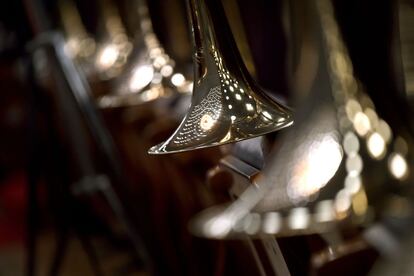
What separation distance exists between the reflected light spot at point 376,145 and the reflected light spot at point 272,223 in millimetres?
212

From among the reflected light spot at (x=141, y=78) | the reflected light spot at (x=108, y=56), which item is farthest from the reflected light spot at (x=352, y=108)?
the reflected light spot at (x=108, y=56)

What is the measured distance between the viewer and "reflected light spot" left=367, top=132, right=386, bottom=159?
1082 mm

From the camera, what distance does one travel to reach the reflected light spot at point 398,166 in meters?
1.06

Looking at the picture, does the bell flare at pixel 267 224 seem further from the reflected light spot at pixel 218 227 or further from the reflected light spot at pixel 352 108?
the reflected light spot at pixel 352 108

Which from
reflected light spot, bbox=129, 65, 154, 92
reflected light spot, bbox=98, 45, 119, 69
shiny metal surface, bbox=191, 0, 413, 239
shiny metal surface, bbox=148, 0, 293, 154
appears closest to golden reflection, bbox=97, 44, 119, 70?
reflected light spot, bbox=98, 45, 119, 69

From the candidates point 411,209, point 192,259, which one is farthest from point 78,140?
point 411,209

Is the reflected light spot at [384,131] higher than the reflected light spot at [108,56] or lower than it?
lower

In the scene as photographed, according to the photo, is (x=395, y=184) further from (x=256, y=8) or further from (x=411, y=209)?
(x=256, y=8)

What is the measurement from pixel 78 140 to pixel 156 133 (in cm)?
34

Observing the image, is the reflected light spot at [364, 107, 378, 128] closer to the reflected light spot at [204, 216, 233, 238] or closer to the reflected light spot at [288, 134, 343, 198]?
the reflected light spot at [288, 134, 343, 198]

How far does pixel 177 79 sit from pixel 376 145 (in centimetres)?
54

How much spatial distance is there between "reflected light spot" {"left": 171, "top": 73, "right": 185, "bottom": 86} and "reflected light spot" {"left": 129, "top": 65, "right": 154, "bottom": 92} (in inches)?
4.8

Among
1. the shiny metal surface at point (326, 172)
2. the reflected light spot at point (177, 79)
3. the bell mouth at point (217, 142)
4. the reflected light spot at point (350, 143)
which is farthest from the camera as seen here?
the reflected light spot at point (177, 79)

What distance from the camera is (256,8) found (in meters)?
1.87
